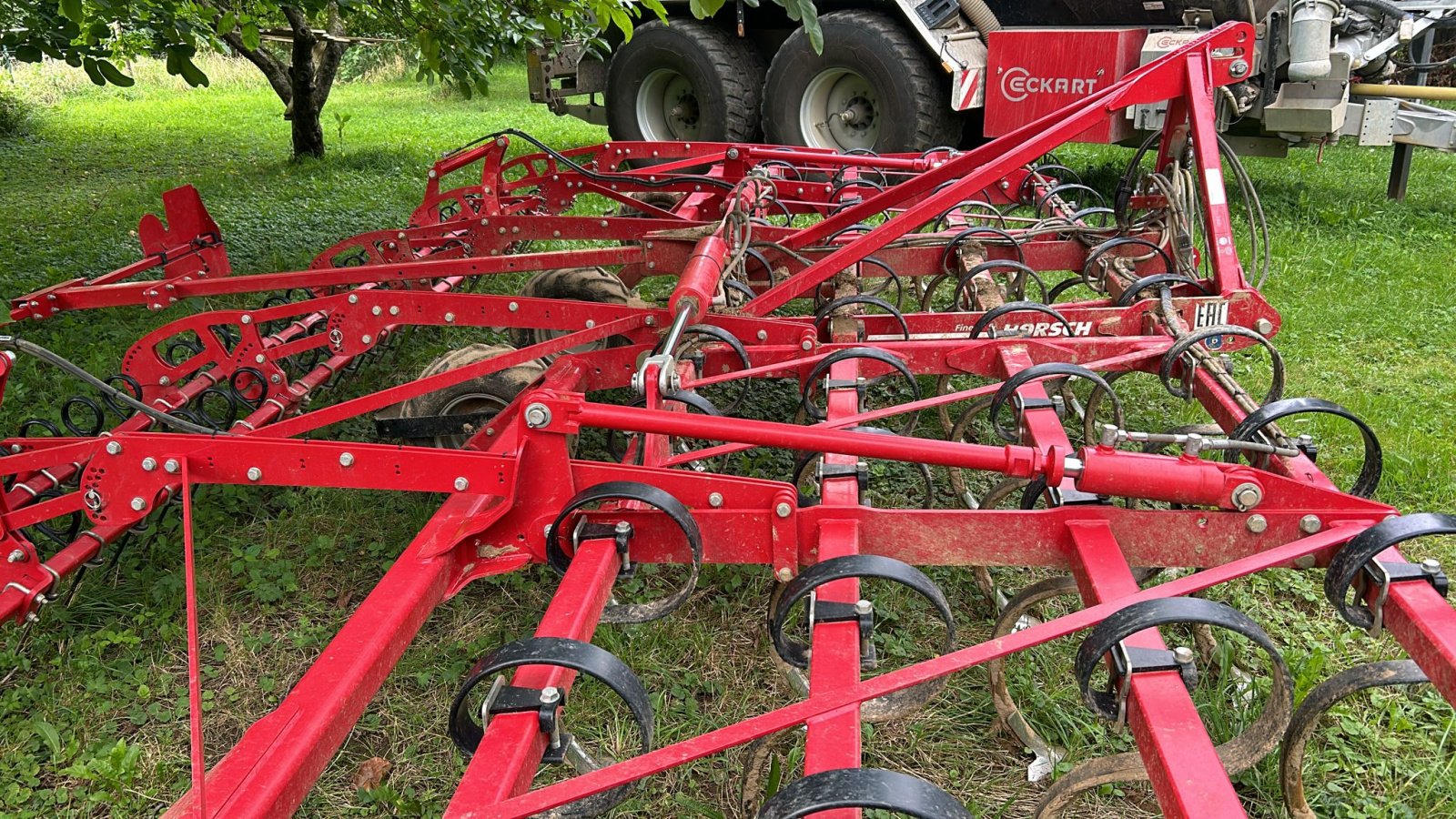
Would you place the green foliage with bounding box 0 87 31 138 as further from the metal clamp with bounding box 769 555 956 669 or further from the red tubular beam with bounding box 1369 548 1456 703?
the red tubular beam with bounding box 1369 548 1456 703

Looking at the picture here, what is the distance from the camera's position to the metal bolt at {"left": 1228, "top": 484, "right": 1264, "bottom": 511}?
6.31ft

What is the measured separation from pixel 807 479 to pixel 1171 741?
4.88 ft

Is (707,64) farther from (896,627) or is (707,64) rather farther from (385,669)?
(385,669)

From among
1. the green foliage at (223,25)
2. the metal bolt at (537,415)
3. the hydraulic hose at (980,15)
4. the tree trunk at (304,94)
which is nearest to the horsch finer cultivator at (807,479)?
the metal bolt at (537,415)

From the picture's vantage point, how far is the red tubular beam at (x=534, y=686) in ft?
4.56

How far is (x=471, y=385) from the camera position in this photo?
347 cm

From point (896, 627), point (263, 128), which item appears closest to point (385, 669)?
point (896, 627)

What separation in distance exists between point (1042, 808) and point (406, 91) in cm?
2160

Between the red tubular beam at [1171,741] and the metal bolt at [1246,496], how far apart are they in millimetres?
306

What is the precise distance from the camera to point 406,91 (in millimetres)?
20734

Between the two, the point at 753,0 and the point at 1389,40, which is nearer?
the point at 753,0

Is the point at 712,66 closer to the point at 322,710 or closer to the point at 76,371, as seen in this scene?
the point at 76,371

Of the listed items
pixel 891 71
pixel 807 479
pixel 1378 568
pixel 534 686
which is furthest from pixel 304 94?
pixel 1378 568

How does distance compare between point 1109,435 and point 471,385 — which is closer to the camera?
point 1109,435
